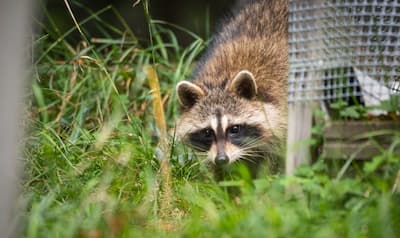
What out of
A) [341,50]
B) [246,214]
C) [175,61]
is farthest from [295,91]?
[175,61]

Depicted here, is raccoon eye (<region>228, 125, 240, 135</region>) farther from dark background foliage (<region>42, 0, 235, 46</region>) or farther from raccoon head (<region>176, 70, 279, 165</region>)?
dark background foliage (<region>42, 0, 235, 46</region>)

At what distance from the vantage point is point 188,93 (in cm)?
647

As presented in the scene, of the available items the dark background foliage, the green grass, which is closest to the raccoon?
the green grass

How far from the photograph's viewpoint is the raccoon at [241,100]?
619cm

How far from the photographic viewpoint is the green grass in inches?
164

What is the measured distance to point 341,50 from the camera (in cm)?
513

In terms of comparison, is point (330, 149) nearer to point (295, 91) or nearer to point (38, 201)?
point (295, 91)

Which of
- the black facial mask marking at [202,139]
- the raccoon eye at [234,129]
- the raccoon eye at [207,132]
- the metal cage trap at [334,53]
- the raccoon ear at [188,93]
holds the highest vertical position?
the metal cage trap at [334,53]

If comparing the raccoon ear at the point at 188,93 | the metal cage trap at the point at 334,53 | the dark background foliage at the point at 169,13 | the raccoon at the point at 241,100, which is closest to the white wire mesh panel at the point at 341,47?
the metal cage trap at the point at 334,53

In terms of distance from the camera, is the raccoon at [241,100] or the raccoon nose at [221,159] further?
the raccoon at [241,100]

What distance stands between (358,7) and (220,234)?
200 centimetres

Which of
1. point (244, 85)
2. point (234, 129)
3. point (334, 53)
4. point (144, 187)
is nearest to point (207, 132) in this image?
point (234, 129)

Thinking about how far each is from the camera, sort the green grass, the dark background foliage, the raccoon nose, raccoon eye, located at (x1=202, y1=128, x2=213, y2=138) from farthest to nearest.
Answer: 1. the dark background foliage
2. raccoon eye, located at (x1=202, y1=128, x2=213, y2=138)
3. the raccoon nose
4. the green grass

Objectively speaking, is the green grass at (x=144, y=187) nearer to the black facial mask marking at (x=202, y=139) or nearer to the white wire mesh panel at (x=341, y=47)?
the black facial mask marking at (x=202, y=139)
